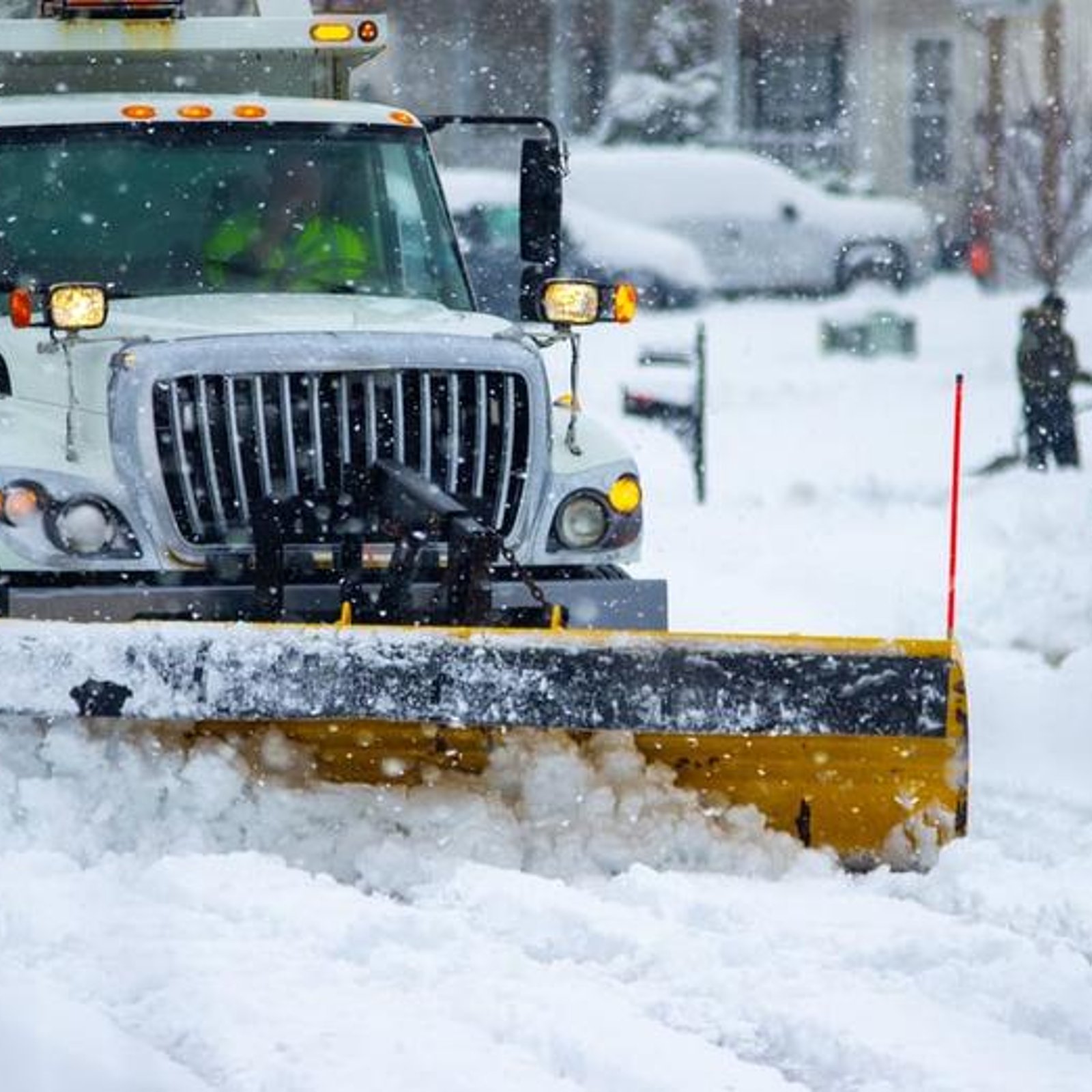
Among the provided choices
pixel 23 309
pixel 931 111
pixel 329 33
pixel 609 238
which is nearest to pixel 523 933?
pixel 23 309

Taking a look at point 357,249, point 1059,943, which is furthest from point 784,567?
point 1059,943

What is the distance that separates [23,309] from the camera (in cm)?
764

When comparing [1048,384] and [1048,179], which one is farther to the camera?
[1048,179]

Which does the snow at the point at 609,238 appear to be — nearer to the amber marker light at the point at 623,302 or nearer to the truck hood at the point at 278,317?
the truck hood at the point at 278,317

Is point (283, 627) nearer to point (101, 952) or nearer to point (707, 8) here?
point (101, 952)

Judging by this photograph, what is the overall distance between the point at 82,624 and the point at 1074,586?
6.30 meters

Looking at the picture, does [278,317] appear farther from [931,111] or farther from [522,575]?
[931,111]

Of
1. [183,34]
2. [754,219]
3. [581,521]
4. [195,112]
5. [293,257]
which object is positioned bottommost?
[754,219]

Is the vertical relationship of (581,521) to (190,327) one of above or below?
below

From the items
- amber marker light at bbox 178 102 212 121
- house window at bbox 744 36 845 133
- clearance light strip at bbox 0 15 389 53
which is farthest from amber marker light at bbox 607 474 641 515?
house window at bbox 744 36 845 133

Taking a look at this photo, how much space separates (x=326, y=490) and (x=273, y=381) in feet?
1.10

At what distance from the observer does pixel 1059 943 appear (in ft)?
20.2

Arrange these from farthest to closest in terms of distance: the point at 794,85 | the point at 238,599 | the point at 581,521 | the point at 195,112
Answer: the point at 794,85 < the point at 195,112 < the point at 581,521 < the point at 238,599

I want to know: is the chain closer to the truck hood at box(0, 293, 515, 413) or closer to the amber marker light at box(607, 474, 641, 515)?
the amber marker light at box(607, 474, 641, 515)
